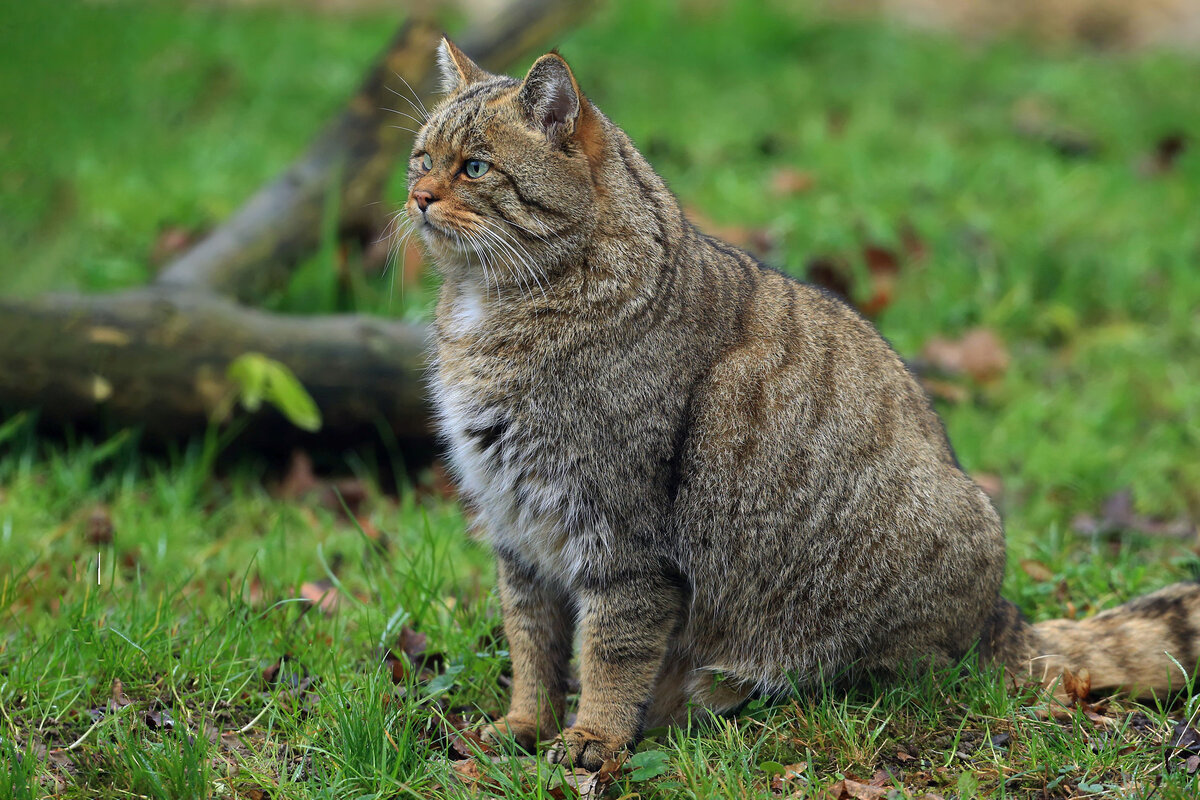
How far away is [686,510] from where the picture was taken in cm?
317

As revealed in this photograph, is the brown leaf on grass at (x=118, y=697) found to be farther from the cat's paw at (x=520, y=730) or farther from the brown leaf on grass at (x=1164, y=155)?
the brown leaf on grass at (x=1164, y=155)

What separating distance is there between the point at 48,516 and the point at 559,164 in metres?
2.64

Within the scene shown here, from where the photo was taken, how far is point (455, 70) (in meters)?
3.60

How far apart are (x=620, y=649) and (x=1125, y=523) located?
2601 millimetres

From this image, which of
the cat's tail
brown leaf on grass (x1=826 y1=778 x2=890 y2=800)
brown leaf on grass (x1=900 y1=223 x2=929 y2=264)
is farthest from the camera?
brown leaf on grass (x1=900 y1=223 x2=929 y2=264)

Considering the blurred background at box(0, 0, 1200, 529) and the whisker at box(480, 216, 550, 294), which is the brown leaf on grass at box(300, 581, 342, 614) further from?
the whisker at box(480, 216, 550, 294)

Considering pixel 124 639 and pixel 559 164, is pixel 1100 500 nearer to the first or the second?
pixel 559 164

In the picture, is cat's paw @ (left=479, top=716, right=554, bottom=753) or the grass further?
cat's paw @ (left=479, top=716, right=554, bottom=753)

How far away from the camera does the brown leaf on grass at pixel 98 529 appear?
434 cm

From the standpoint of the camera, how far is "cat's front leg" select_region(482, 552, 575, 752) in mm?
3326

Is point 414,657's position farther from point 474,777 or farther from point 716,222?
point 716,222

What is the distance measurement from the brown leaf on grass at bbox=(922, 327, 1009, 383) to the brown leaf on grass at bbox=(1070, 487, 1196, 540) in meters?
1.10

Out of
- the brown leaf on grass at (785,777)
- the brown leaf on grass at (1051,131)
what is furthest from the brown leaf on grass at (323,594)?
the brown leaf on grass at (1051,131)

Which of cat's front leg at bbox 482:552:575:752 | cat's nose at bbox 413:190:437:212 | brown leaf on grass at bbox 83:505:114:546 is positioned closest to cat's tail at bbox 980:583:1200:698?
cat's front leg at bbox 482:552:575:752
